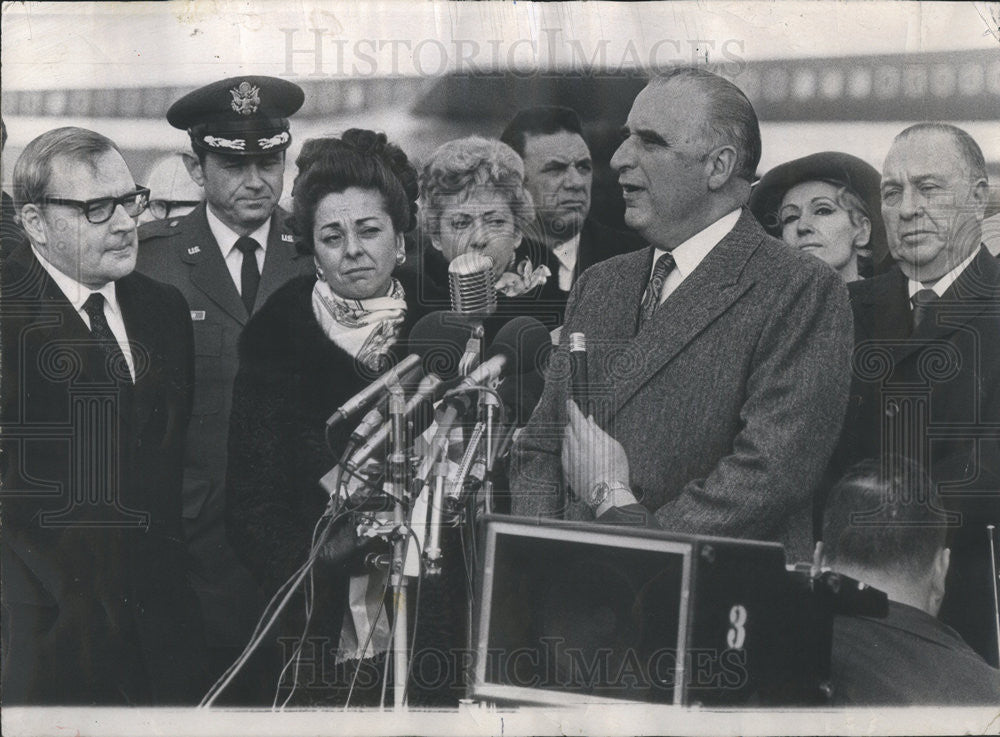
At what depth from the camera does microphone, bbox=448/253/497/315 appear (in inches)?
191

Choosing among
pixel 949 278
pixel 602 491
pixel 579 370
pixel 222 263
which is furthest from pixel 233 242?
pixel 949 278

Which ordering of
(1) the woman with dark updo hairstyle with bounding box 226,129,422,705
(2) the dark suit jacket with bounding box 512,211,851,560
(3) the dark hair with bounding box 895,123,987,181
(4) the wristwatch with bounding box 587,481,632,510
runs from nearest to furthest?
1. (2) the dark suit jacket with bounding box 512,211,851,560
2. (4) the wristwatch with bounding box 587,481,632,510
3. (1) the woman with dark updo hairstyle with bounding box 226,129,422,705
4. (3) the dark hair with bounding box 895,123,987,181

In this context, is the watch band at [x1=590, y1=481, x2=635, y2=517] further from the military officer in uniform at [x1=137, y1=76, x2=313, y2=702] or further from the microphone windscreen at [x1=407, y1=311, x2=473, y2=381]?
the military officer in uniform at [x1=137, y1=76, x2=313, y2=702]

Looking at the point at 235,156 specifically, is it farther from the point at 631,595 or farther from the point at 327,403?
the point at 631,595

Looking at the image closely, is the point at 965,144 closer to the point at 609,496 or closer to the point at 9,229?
the point at 609,496

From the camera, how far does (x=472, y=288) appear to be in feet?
16.0

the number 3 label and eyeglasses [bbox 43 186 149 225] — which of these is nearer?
the number 3 label

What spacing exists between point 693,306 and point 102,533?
265cm

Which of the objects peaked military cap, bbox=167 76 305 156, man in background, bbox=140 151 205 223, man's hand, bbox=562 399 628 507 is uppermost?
peaked military cap, bbox=167 76 305 156

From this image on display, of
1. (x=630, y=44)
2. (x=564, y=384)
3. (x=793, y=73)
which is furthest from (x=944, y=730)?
(x=630, y=44)

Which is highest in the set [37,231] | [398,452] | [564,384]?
[37,231]

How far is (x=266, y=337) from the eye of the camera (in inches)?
191

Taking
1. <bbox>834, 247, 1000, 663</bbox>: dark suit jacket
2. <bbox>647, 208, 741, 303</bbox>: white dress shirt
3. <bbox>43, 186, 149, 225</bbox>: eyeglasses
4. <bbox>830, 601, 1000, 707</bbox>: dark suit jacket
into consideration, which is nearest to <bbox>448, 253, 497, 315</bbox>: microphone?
<bbox>647, 208, 741, 303</bbox>: white dress shirt

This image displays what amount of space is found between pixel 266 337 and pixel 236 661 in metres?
1.37
